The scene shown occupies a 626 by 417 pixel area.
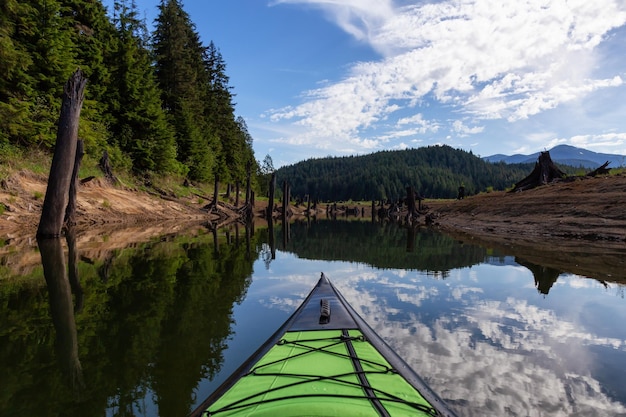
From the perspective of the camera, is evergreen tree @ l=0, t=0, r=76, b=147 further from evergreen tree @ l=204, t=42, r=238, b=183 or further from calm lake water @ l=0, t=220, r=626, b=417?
evergreen tree @ l=204, t=42, r=238, b=183

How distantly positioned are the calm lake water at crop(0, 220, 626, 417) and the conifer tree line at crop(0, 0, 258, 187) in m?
11.7

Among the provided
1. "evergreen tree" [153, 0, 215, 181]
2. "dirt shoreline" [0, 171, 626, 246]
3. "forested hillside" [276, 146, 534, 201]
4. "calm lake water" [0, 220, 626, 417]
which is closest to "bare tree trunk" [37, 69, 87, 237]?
"dirt shoreline" [0, 171, 626, 246]

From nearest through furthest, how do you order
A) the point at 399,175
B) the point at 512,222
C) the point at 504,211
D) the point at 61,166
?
the point at 61,166, the point at 512,222, the point at 504,211, the point at 399,175

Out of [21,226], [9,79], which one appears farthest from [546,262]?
[9,79]

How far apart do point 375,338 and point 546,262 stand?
8.93 metres

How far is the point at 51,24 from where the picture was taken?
63.5 feet

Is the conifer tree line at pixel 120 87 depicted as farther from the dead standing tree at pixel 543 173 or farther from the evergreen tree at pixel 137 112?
the dead standing tree at pixel 543 173

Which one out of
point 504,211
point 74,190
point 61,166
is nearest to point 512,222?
point 504,211

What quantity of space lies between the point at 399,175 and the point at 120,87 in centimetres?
12675

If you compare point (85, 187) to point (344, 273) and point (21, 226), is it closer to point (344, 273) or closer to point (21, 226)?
point (21, 226)

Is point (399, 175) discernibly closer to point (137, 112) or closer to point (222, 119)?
point (222, 119)

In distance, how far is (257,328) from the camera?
5410 millimetres

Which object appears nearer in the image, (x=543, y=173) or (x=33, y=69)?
(x=33, y=69)

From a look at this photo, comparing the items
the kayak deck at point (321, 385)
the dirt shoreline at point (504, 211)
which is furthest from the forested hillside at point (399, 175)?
the kayak deck at point (321, 385)
